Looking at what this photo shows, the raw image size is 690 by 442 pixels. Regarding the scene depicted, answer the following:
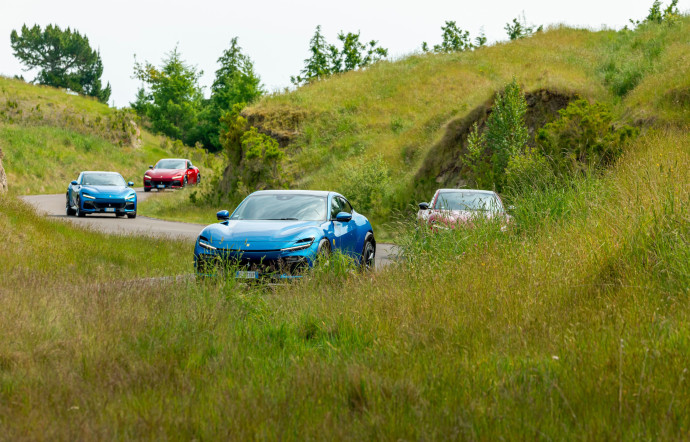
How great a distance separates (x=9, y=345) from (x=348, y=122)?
3703 centimetres

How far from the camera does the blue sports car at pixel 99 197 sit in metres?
26.2

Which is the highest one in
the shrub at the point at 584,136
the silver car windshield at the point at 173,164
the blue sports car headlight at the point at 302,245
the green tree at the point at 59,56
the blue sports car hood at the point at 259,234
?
the green tree at the point at 59,56

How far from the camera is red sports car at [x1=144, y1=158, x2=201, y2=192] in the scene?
42875mm

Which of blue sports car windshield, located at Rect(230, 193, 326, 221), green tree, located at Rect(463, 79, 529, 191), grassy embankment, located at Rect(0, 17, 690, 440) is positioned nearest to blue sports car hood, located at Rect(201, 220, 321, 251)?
blue sports car windshield, located at Rect(230, 193, 326, 221)

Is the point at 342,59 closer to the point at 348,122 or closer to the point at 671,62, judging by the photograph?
the point at 348,122

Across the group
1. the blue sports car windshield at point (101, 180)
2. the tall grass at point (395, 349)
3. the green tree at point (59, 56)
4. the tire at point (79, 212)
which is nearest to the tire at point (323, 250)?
the tall grass at point (395, 349)

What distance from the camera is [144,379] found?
17.0 ft

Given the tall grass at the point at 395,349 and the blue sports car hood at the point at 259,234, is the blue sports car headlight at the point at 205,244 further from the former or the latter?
the tall grass at the point at 395,349

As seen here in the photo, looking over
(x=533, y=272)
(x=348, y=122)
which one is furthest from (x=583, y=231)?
(x=348, y=122)

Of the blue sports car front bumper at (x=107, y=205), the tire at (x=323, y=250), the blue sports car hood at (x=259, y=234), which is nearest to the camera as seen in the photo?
the tire at (x=323, y=250)

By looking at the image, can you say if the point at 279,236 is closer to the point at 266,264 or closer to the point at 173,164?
the point at 266,264

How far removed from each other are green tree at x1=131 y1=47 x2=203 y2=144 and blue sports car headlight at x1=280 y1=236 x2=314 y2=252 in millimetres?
80164

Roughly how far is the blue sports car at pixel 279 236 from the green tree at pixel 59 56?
322 feet

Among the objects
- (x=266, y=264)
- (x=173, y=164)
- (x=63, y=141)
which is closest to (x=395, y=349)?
(x=266, y=264)
